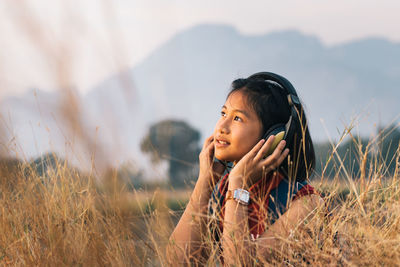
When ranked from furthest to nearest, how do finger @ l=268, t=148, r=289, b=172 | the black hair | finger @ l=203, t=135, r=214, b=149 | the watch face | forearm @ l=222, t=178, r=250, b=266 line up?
finger @ l=203, t=135, r=214, b=149 → the black hair → finger @ l=268, t=148, r=289, b=172 → the watch face → forearm @ l=222, t=178, r=250, b=266

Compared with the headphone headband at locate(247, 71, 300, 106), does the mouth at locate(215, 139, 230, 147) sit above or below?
below

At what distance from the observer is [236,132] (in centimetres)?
199

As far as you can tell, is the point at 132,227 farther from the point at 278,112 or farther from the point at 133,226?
the point at 278,112

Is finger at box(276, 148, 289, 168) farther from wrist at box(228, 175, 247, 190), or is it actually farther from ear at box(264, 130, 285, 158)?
wrist at box(228, 175, 247, 190)

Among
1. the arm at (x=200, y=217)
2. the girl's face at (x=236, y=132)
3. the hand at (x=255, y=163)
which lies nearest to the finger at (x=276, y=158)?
the hand at (x=255, y=163)

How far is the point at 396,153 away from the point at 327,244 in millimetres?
887

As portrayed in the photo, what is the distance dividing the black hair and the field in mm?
155

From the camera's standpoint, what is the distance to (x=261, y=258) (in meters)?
1.70

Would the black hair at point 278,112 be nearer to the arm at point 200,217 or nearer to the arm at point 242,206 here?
the arm at point 242,206

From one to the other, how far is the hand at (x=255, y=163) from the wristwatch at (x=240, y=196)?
0.12ft

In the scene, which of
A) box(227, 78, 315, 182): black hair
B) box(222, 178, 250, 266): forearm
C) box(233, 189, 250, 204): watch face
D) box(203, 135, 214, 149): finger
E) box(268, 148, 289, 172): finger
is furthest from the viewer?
box(203, 135, 214, 149): finger

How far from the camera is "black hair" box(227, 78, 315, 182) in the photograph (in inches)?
80.9

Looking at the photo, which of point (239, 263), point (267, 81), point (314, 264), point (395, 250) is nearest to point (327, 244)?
point (314, 264)

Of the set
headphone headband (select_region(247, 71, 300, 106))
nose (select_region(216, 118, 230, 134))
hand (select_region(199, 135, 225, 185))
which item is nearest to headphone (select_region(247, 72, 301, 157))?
headphone headband (select_region(247, 71, 300, 106))
